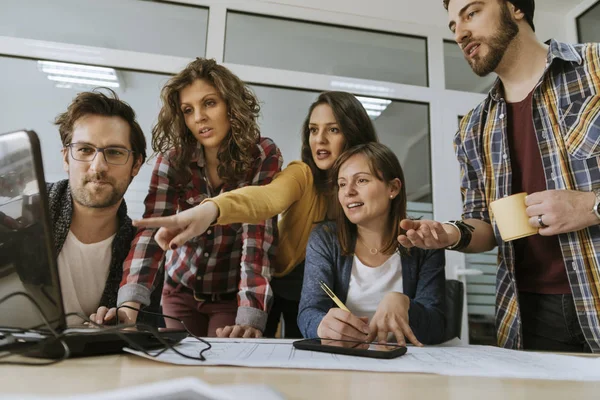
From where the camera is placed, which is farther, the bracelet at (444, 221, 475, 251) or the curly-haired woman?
the curly-haired woman

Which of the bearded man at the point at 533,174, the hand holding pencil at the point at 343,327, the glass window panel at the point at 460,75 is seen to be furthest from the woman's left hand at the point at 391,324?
the glass window panel at the point at 460,75

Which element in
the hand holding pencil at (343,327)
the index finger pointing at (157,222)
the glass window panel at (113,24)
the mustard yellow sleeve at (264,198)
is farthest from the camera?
the glass window panel at (113,24)

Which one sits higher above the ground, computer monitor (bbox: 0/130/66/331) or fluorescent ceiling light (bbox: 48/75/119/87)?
fluorescent ceiling light (bbox: 48/75/119/87)

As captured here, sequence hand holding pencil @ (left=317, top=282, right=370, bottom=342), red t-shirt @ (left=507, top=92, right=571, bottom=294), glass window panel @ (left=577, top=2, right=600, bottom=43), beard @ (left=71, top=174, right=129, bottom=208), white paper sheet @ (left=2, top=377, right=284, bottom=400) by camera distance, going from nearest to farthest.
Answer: white paper sheet @ (left=2, top=377, right=284, bottom=400)
hand holding pencil @ (left=317, top=282, right=370, bottom=342)
red t-shirt @ (left=507, top=92, right=571, bottom=294)
beard @ (left=71, top=174, right=129, bottom=208)
glass window panel @ (left=577, top=2, right=600, bottom=43)

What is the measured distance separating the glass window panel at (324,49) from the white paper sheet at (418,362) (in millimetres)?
2295

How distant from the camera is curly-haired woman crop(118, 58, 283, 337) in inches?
56.7

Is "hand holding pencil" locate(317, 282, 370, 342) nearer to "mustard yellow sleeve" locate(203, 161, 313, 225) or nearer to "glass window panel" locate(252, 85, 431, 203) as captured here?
"mustard yellow sleeve" locate(203, 161, 313, 225)

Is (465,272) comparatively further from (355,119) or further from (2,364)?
(2,364)

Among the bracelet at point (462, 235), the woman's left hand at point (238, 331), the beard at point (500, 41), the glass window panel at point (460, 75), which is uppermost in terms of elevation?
the glass window panel at point (460, 75)

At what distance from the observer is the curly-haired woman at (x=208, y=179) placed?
1.44 m

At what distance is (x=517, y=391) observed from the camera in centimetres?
44

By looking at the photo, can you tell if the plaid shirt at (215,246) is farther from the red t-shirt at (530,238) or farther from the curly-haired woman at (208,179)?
the red t-shirt at (530,238)

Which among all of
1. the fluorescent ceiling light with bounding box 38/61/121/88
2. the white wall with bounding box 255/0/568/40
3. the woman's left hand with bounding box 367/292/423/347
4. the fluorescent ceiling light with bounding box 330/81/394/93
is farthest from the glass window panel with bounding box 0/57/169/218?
the woman's left hand with bounding box 367/292/423/347

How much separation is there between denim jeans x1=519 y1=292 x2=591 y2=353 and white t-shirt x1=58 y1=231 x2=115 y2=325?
127 cm
